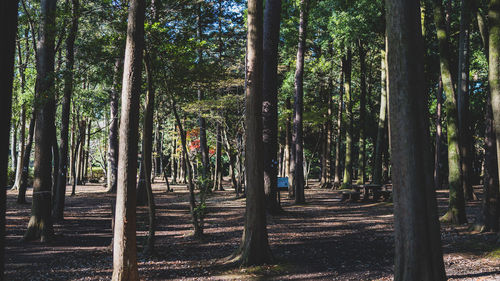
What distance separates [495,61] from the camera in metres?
7.29

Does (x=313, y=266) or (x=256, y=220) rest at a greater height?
(x=256, y=220)

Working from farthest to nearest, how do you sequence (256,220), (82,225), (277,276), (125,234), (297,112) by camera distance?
(297,112), (82,225), (256,220), (277,276), (125,234)

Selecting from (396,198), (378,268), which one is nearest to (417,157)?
(396,198)

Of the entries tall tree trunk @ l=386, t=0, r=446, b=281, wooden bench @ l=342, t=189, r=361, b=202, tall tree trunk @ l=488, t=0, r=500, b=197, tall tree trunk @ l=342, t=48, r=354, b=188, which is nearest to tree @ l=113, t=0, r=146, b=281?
tall tree trunk @ l=386, t=0, r=446, b=281

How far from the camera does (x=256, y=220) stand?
279 inches

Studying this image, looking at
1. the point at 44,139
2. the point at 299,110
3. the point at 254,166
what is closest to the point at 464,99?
the point at 299,110

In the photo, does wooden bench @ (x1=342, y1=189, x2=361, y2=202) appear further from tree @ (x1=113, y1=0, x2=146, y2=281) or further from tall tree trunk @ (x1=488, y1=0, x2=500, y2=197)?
tree @ (x1=113, y1=0, x2=146, y2=281)

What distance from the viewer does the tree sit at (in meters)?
5.84

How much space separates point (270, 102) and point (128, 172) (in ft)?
27.0

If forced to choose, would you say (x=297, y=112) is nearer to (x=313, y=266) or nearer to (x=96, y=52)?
(x=96, y=52)

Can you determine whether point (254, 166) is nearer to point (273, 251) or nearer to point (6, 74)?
point (273, 251)

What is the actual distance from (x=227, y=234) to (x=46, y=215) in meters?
4.87

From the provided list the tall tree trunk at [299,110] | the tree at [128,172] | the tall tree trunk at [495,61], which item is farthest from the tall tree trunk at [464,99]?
the tree at [128,172]

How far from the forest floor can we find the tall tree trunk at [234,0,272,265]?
1.10 ft
